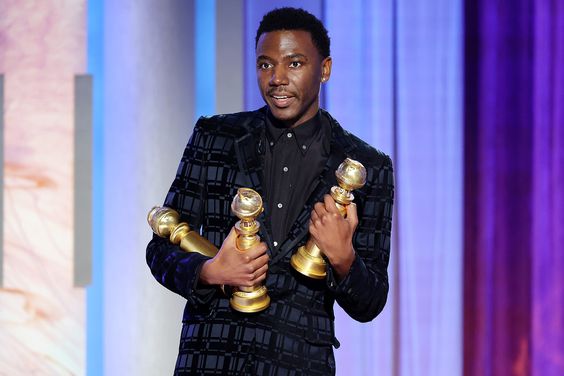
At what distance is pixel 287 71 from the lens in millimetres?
1774

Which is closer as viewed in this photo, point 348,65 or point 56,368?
point 348,65

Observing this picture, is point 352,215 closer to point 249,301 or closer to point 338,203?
point 338,203

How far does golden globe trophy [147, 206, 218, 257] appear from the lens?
1.68 metres

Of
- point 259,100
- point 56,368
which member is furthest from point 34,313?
point 259,100

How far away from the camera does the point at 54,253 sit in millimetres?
3787

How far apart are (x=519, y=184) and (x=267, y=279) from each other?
191 cm

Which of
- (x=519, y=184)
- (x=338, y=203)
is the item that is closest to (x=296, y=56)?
(x=338, y=203)

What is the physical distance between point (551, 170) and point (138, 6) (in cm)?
185

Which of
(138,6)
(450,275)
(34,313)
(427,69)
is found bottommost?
(34,313)

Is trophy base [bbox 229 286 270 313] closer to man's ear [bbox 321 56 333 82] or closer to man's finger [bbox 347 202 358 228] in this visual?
man's finger [bbox 347 202 358 228]

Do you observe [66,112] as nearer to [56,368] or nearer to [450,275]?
[56,368]

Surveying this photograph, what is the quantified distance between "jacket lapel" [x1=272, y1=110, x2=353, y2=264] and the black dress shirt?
0.7 inches

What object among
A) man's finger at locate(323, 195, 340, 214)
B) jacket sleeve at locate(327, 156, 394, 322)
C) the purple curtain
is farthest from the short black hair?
the purple curtain

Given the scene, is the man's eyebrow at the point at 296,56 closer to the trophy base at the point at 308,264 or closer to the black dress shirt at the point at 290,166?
the black dress shirt at the point at 290,166
